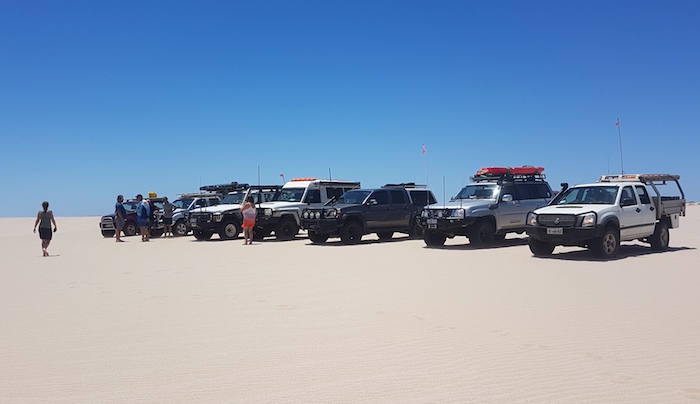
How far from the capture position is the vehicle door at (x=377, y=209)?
773 inches

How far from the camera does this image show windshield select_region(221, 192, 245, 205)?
76.1ft

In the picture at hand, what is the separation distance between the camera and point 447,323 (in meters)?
7.25

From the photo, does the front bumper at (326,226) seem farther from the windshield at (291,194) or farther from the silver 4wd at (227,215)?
the silver 4wd at (227,215)

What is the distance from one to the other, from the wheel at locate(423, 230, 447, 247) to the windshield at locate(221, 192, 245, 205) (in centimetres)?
843

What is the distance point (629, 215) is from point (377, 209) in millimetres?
8000

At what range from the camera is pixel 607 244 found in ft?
44.2

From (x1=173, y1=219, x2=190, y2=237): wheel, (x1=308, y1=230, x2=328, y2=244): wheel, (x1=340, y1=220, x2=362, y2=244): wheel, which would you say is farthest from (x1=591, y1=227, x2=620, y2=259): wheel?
(x1=173, y1=219, x2=190, y2=237): wheel

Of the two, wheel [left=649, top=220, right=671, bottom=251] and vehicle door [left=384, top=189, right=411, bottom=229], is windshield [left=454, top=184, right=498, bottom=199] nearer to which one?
vehicle door [left=384, top=189, right=411, bottom=229]

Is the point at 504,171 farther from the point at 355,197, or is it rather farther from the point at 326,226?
the point at 326,226

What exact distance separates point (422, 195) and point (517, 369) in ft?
52.6

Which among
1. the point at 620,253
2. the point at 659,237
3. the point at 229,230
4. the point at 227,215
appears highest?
the point at 227,215

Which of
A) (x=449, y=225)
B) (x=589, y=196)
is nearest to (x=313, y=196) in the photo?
(x=449, y=225)

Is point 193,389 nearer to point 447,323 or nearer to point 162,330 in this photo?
point 162,330

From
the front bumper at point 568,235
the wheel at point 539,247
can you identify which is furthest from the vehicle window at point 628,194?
the wheel at point 539,247
